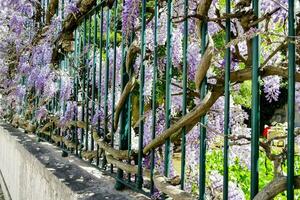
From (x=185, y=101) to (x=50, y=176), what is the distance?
165 centimetres

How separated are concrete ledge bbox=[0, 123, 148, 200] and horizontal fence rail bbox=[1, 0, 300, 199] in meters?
0.09

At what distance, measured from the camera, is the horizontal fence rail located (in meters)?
1.62

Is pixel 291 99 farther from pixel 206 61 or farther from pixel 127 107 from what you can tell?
pixel 127 107

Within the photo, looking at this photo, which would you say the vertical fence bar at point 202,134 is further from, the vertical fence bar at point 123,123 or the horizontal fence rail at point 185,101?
the vertical fence bar at point 123,123

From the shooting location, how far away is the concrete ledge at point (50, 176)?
2700 millimetres

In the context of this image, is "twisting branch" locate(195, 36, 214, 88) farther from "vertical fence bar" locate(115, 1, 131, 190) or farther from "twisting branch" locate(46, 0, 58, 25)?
"twisting branch" locate(46, 0, 58, 25)

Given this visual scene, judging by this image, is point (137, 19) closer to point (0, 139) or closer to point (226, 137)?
point (226, 137)

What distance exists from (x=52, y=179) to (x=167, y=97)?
142 centimetres

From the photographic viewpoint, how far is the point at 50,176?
334 cm

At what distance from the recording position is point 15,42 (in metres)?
6.06

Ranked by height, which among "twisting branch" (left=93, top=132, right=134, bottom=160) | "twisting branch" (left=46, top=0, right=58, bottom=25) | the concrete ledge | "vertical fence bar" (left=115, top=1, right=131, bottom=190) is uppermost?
"twisting branch" (left=46, top=0, right=58, bottom=25)

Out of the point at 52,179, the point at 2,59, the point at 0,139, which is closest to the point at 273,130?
the point at 52,179

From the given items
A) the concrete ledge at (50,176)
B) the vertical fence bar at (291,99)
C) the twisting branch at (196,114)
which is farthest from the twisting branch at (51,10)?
the vertical fence bar at (291,99)

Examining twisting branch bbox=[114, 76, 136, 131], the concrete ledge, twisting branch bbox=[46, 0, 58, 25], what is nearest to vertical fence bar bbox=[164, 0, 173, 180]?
the concrete ledge
